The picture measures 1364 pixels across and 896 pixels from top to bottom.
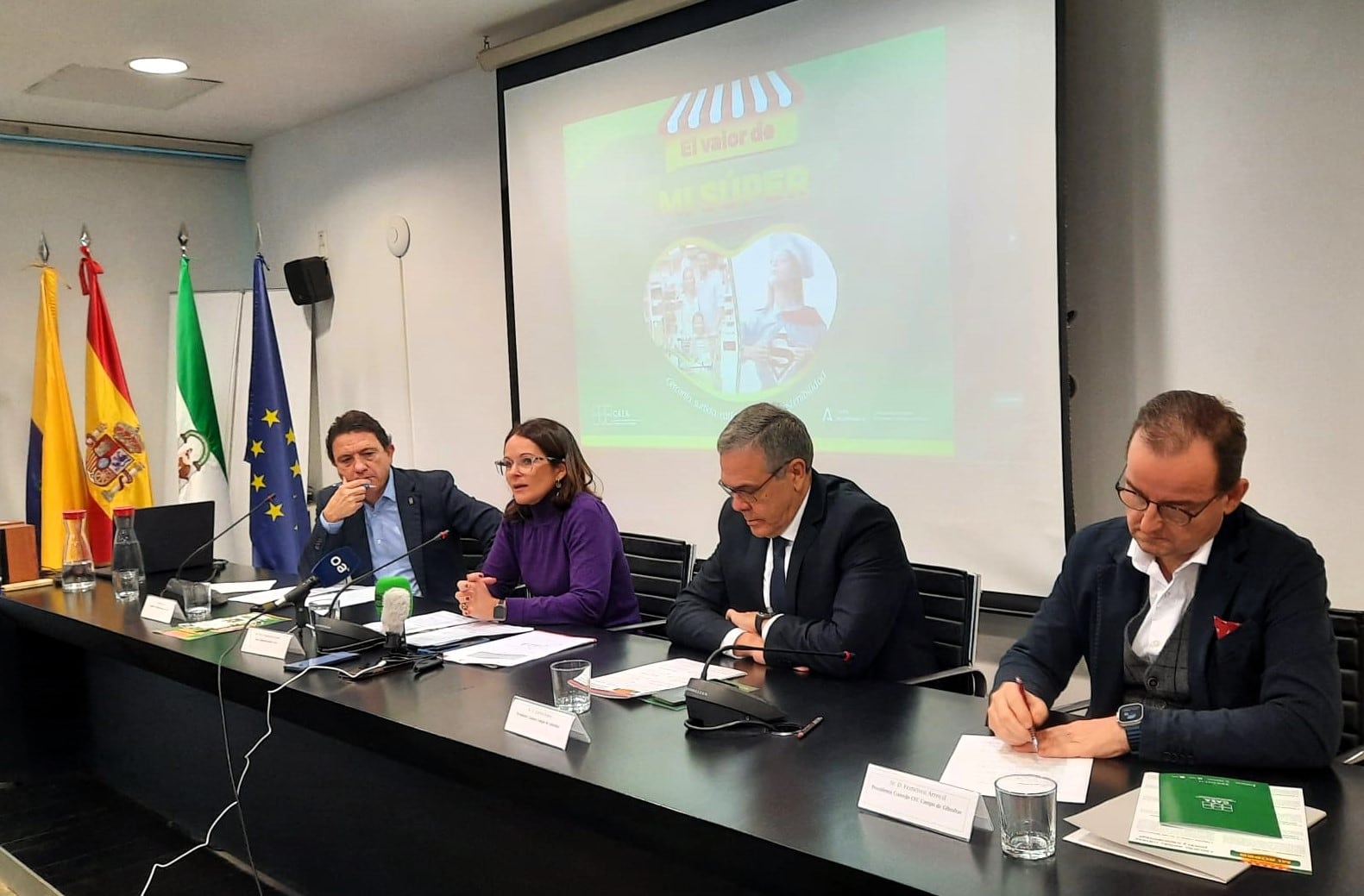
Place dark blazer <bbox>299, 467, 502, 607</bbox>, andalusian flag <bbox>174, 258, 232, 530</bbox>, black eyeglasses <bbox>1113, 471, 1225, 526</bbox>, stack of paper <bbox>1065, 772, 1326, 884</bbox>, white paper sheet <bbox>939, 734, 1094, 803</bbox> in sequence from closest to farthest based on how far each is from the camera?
stack of paper <bbox>1065, 772, 1326, 884</bbox> < white paper sheet <bbox>939, 734, 1094, 803</bbox> < black eyeglasses <bbox>1113, 471, 1225, 526</bbox> < dark blazer <bbox>299, 467, 502, 607</bbox> < andalusian flag <bbox>174, 258, 232, 530</bbox>

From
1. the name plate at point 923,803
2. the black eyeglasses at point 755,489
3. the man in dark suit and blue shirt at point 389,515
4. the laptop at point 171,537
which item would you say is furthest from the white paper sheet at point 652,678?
the laptop at point 171,537

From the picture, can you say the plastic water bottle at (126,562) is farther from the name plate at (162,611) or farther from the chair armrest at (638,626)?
the chair armrest at (638,626)

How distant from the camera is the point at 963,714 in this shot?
174 cm

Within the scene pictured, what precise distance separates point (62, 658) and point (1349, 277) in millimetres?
3695

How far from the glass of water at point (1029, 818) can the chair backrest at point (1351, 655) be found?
3.08 ft

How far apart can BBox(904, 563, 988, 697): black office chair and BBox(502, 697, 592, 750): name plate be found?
0.85 metres

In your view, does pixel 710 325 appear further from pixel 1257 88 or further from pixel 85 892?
pixel 85 892

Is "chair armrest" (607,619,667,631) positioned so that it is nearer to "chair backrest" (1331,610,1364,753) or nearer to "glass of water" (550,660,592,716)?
"glass of water" (550,660,592,716)

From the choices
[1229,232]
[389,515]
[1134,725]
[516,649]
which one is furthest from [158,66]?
[1134,725]

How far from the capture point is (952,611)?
7.80ft

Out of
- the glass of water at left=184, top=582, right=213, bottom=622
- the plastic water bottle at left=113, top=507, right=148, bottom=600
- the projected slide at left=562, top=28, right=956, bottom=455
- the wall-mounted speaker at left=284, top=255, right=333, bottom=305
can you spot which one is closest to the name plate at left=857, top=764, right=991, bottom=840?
the projected slide at left=562, top=28, right=956, bottom=455

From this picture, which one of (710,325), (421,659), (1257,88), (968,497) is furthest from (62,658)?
(1257,88)

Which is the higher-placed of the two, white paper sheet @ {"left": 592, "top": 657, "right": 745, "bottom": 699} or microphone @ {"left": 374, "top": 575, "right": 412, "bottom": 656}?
microphone @ {"left": 374, "top": 575, "right": 412, "bottom": 656}

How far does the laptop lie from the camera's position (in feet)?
11.4
